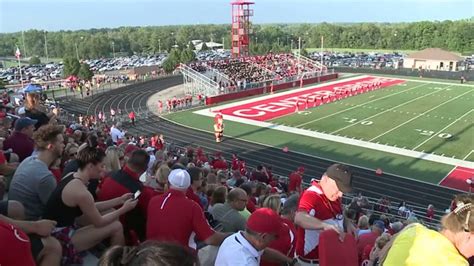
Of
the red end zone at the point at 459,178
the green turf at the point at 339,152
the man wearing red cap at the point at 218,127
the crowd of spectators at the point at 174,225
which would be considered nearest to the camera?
the crowd of spectators at the point at 174,225

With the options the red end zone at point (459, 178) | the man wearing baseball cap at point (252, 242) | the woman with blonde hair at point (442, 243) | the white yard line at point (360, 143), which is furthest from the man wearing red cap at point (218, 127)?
the woman with blonde hair at point (442, 243)

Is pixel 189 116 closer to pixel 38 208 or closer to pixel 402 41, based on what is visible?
pixel 38 208

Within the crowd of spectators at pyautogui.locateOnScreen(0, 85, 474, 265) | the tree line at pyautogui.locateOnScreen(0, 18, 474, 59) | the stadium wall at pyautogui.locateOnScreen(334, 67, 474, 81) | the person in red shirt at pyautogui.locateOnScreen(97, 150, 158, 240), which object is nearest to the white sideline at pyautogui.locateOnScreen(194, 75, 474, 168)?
the crowd of spectators at pyautogui.locateOnScreen(0, 85, 474, 265)

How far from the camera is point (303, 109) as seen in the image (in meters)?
34.4

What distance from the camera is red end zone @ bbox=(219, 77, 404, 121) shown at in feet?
109

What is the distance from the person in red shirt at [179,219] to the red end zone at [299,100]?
27148 millimetres

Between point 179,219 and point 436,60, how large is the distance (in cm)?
6281

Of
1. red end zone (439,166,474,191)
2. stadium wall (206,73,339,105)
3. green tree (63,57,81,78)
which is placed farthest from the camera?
green tree (63,57,81,78)

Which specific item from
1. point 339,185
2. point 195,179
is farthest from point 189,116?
point 339,185

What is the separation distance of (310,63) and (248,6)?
10.4 m

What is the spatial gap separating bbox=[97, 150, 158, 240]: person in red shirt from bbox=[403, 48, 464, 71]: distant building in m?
62.1

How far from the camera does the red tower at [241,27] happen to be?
165 feet

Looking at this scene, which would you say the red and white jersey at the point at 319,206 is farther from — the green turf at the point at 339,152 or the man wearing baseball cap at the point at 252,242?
the green turf at the point at 339,152

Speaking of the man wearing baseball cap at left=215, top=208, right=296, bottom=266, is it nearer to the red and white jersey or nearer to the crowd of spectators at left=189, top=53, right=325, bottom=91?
the red and white jersey
